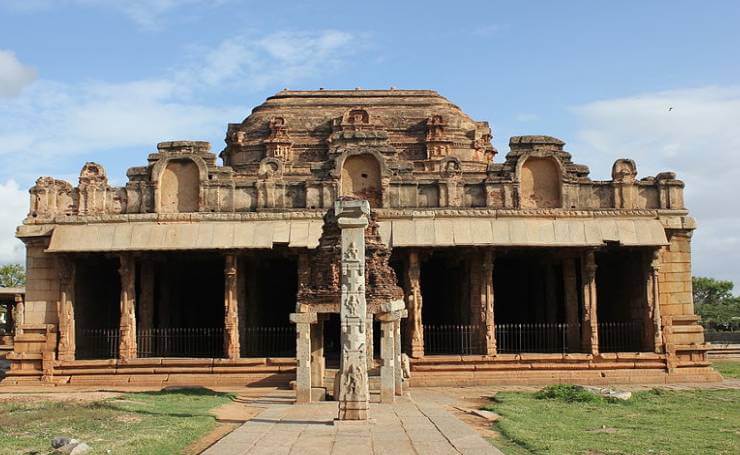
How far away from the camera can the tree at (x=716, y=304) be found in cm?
5844

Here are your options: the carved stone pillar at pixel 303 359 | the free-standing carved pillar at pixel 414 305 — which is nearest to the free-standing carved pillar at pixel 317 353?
the carved stone pillar at pixel 303 359

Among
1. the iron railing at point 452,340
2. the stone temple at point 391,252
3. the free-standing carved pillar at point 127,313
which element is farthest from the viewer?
the iron railing at point 452,340

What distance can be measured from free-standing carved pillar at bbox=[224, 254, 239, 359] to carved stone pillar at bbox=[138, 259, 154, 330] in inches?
103

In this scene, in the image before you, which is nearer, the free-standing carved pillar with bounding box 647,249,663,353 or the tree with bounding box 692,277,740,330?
the free-standing carved pillar with bounding box 647,249,663,353

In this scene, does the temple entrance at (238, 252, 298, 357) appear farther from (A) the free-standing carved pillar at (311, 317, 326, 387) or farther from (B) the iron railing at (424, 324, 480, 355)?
(A) the free-standing carved pillar at (311, 317, 326, 387)

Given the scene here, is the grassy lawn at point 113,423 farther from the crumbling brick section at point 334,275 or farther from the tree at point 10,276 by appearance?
the tree at point 10,276

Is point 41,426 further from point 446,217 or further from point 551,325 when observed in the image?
point 551,325

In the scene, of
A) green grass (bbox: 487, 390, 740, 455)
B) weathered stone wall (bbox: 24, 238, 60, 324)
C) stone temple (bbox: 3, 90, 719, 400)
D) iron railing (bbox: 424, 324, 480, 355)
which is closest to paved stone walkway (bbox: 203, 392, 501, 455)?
green grass (bbox: 487, 390, 740, 455)

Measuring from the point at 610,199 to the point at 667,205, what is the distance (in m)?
1.53

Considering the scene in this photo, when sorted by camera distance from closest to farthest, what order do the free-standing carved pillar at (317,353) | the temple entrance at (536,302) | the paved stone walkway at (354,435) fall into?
the paved stone walkway at (354,435) → the free-standing carved pillar at (317,353) → the temple entrance at (536,302)

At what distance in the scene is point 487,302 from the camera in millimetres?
21594

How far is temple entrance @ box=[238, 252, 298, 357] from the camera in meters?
22.8

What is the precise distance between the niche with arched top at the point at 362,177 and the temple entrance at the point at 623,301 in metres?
6.59

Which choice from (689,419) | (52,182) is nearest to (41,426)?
(689,419)
